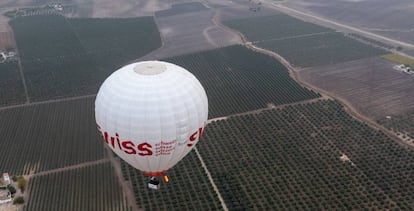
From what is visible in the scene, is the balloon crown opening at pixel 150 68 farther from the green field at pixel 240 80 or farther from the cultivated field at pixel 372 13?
the cultivated field at pixel 372 13

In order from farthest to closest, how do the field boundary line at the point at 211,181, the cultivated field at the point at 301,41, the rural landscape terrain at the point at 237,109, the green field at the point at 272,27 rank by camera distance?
the green field at the point at 272,27
the cultivated field at the point at 301,41
the rural landscape terrain at the point at 237,109
the field boundary line at the point at 211,181

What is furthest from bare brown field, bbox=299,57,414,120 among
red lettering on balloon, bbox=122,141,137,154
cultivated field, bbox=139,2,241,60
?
red lettering on balloon, bbox=122,141,137,154

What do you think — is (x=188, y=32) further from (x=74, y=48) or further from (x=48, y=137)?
(x=48, y=137)

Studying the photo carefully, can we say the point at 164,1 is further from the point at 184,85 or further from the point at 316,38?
the point at 184,85

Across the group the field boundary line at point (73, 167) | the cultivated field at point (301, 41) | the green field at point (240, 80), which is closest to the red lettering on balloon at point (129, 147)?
the field boundary line at point (73, 167)

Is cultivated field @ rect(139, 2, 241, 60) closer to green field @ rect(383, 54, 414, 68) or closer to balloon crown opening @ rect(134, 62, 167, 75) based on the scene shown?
green field @ rect(383, 54, 414, 68)

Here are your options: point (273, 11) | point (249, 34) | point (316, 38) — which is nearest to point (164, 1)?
point (273, 11)

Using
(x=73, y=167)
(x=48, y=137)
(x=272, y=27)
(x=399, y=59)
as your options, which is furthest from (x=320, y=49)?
(x=48, y=137)
